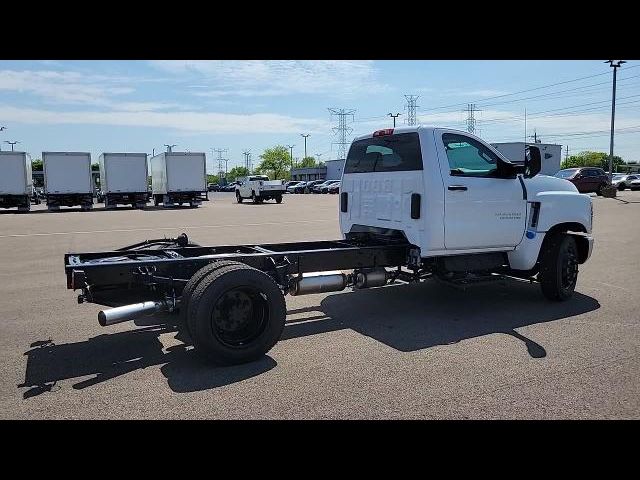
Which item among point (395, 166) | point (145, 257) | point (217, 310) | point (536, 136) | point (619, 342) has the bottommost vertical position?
point (619, 342)

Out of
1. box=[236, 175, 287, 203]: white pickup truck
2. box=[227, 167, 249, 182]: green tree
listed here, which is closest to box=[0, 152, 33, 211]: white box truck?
box=[236, 175, 287, 203]: white pickup truck

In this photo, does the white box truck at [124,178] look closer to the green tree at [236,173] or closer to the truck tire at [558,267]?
the truck tire at [558,267]

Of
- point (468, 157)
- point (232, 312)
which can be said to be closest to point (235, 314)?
point (232, 312)

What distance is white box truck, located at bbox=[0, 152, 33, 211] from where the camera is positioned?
30.1m

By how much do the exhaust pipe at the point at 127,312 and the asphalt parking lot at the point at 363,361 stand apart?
46 cm

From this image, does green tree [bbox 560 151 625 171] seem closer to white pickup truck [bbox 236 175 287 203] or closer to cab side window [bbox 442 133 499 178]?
white pickup truck [bbox 236 175 287 203]

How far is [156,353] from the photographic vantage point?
198 inches

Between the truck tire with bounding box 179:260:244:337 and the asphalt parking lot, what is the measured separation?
1.41 ft

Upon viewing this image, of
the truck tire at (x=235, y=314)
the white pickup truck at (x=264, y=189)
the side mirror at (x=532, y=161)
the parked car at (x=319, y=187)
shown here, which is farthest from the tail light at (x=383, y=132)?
the parked car at (x=319, y=187)

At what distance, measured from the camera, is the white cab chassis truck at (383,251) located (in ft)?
15.6

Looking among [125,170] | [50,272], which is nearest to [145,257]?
[50,272]
